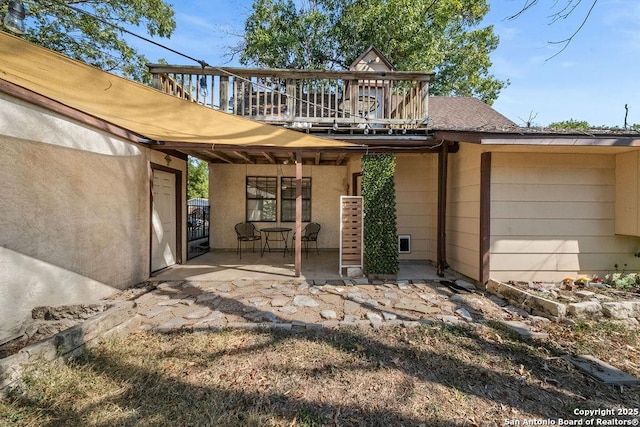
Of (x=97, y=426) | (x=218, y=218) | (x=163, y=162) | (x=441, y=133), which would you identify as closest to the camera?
(x=97, y=426)

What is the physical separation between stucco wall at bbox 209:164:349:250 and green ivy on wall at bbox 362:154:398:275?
285 cm

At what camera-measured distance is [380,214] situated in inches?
204

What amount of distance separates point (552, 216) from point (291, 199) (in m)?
6.10

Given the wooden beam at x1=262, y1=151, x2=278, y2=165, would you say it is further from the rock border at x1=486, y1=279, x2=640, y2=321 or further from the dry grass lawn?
the rock border at x1=486, y1=279, x2=640, y2=321

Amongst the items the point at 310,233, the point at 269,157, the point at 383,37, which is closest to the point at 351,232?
the point at 310,233

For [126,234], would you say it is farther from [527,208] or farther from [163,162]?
[527,208]

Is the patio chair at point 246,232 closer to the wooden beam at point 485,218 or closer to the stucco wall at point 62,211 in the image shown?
the stucco wall at point 62,211

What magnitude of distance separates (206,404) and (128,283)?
354 cm

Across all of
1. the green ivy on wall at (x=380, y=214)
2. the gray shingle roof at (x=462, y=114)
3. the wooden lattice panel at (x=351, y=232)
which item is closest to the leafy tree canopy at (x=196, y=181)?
the gray shingle roof at (x=462, y=114)

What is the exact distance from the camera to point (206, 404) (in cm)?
203

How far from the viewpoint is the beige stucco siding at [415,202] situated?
21.8 feet

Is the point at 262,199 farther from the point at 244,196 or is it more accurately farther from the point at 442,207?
the point at 442,207

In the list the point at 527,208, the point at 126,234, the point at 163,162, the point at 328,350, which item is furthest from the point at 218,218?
the point at 527,208

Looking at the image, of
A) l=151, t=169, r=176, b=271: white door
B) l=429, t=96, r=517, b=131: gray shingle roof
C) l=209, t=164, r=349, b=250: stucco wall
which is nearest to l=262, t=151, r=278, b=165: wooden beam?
l=209, t=164, r=349, b=250: stucco wall
